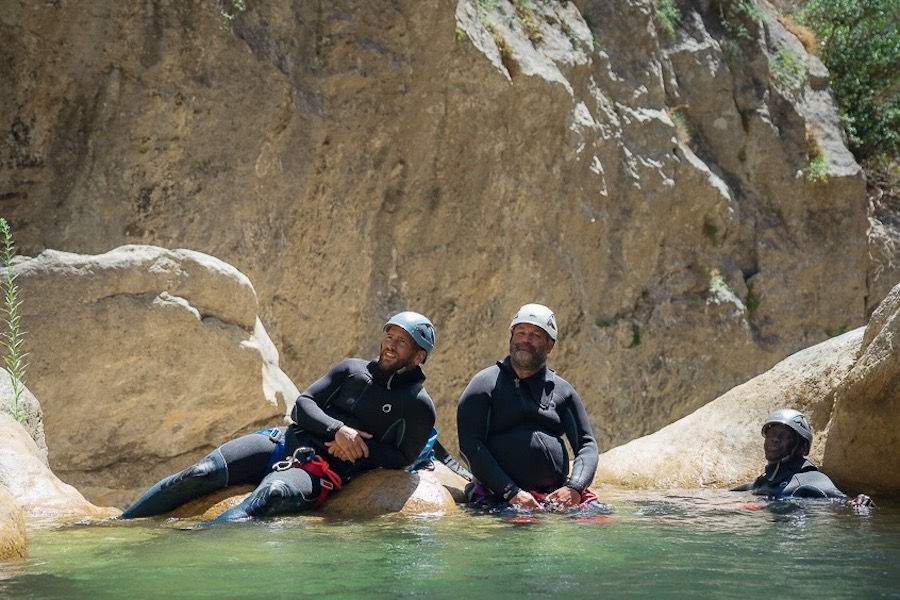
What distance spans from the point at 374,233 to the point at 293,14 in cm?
282

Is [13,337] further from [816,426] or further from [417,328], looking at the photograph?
[816,426]

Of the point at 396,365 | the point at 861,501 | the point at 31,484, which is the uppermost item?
the point at 396,365

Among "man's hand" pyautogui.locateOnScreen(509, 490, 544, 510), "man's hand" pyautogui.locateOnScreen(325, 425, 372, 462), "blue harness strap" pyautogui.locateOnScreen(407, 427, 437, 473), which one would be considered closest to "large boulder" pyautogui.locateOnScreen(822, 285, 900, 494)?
"man's hand" pyautogui.locateOnScreen(509, 490, 544, 510)

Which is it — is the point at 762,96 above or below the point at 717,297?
above

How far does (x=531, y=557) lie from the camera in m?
4.93

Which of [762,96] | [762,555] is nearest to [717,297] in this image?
[762,96]

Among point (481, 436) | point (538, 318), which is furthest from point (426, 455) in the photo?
A: point (538, 318)

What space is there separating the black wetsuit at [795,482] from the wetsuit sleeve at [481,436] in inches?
83.3

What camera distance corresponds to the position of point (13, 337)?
692 centimetres

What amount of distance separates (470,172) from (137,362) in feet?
24.3

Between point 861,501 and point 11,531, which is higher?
point 11,531

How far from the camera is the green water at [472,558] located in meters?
4.02

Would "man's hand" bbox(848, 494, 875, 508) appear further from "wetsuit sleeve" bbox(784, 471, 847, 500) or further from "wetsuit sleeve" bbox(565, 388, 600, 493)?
"wetsuit sleeve" bbox(565, 388, 600, 493)

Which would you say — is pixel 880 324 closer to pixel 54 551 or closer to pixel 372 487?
pixel 372 487
